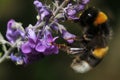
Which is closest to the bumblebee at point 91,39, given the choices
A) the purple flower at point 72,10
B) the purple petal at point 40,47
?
the purple flower at point 72,10

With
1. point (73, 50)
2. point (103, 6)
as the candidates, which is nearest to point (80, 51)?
point (73, 50)

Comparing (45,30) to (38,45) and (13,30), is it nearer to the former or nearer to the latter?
(38,45)

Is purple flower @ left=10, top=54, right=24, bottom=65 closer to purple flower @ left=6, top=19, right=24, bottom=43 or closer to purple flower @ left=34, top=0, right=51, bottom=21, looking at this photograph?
purple flower @ left=6, top=19, right=24, bottom=43

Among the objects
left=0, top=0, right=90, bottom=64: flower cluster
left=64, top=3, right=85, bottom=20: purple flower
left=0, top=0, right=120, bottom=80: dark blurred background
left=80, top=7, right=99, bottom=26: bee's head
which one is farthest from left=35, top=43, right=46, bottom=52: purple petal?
left=0, top=0, right=120, bottom=80: dark blurred background

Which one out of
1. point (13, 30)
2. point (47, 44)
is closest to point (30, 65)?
point (13, 30)

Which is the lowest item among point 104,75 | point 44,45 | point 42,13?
point 104,75

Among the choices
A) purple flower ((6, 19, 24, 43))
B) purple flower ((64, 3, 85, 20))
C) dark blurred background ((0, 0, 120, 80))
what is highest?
purple flower ((64, 3, 85, 20))

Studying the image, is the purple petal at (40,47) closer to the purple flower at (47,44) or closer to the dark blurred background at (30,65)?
the purple flower at (47,44)

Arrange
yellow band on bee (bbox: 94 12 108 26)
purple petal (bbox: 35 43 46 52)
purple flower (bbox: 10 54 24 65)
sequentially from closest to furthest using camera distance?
1. purple petal (bbox: 35 43 46 52)
2. yellow band on bee (bbox: 94 12 108 26)
3. purple flower (bbox: 10 54 24 65)

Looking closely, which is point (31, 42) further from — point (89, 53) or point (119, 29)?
point (119, 29)

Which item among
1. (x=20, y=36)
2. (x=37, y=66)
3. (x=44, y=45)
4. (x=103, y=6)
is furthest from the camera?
(x=103, y=6)
